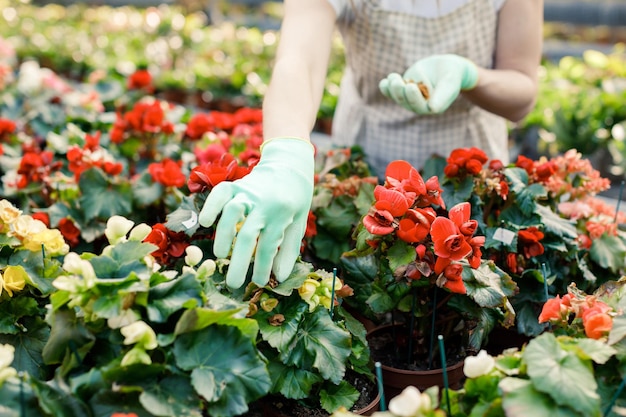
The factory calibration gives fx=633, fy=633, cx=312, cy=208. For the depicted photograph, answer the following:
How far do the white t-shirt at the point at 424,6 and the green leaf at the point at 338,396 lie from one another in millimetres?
937

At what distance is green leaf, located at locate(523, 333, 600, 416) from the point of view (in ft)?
2.56

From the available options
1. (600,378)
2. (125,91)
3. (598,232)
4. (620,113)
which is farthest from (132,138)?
(620,113)

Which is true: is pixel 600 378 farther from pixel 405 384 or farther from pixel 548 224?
pixel 548 224

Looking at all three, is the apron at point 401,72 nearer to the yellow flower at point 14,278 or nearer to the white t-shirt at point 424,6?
the white t-shirt at point 424,6

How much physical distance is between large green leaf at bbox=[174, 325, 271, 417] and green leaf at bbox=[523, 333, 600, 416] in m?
0.36

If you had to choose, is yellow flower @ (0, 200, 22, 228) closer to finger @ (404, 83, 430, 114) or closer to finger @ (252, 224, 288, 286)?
finger @ (252, 224, 288, 286)

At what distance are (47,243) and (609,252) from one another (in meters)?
1.21

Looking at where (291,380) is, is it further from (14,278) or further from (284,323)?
(14,278)

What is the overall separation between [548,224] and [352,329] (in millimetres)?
518

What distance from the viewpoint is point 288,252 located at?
1106 millimetres

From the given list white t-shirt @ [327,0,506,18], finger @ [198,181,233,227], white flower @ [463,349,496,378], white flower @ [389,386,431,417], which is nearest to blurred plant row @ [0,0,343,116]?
white t-shirt @ [327,0,506,18]

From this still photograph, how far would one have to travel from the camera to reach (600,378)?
905 millimetres

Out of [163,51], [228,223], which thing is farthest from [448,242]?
[163,51]

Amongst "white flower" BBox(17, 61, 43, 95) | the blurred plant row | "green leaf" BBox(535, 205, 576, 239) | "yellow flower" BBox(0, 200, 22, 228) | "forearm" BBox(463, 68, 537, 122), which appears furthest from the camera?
the blurred plant row
